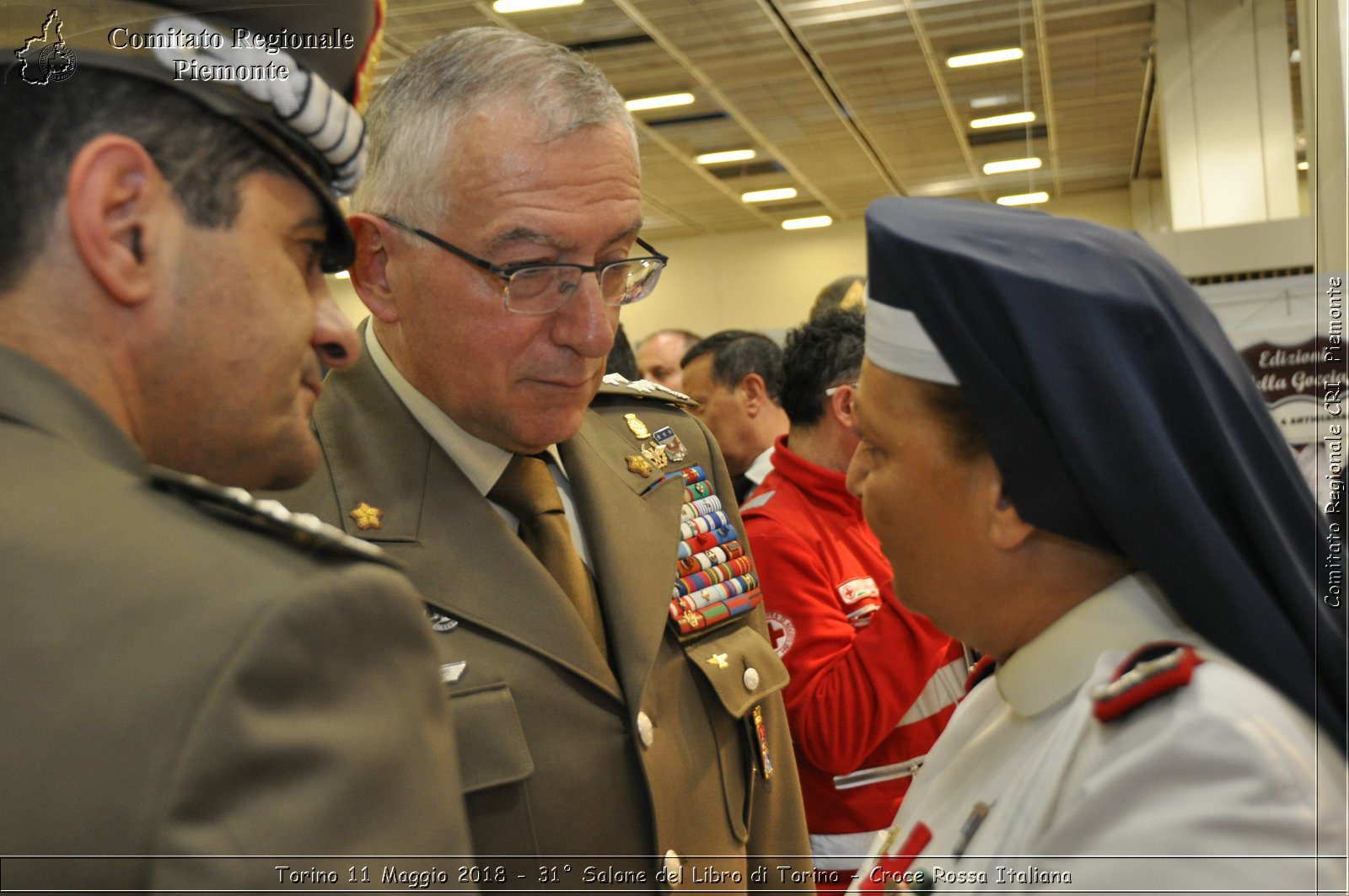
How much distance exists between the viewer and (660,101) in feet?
29.1

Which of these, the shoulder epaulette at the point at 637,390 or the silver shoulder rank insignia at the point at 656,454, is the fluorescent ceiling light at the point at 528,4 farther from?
the silver shoulder rank insignia at the point at 656,454

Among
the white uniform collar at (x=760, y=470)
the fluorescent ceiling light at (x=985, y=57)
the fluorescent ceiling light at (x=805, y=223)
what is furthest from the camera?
the fluorescent ceiling light at (x=805, y=223)

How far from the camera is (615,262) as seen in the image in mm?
1736

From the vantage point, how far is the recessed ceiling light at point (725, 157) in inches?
415

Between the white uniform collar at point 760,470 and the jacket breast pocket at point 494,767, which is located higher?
the white uniform collar at point 760,470

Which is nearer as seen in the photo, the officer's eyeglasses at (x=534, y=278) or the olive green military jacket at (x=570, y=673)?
the olive green military jacket at (x=570, y=673)

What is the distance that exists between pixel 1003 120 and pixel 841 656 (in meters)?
7.96

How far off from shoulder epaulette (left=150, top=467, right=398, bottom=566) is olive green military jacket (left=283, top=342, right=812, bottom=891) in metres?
0.62

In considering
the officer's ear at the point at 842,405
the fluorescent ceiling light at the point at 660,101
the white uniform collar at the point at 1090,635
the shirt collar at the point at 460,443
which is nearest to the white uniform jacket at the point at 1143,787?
the white uniform collar at the point at 1090,635

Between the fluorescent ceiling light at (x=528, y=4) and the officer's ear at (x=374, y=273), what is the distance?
5514mm

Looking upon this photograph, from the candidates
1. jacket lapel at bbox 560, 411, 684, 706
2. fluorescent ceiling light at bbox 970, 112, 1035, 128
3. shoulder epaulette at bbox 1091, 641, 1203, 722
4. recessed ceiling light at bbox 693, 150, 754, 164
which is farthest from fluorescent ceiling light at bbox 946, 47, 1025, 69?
shoulder epaulette at bbox 1091, 641, 1203, 722

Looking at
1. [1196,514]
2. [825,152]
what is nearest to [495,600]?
[1196,514]

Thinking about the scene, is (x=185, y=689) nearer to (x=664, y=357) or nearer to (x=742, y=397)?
(x=742, y=397)

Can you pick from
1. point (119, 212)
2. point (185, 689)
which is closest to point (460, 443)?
point (119, 212)
